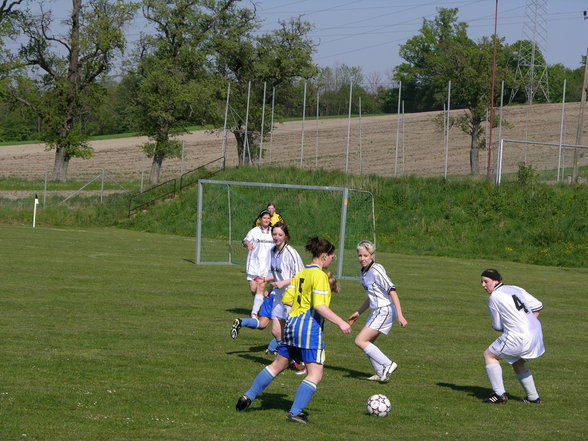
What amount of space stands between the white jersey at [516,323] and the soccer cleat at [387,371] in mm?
1456

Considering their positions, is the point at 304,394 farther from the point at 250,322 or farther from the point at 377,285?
the point at 250,322

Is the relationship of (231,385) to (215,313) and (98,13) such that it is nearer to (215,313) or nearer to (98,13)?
(215,313)

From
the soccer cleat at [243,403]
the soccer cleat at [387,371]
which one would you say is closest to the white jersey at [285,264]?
A: the soccer cleat at [387,371]

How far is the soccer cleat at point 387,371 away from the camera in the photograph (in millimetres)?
11227

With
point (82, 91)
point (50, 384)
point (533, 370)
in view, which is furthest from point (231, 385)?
point (82, 91)

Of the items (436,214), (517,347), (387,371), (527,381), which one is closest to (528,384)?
(527,381)

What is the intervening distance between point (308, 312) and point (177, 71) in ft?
189

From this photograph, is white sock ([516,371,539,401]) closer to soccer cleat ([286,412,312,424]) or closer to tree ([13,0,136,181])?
soccer cleat ([286,412,312,424])

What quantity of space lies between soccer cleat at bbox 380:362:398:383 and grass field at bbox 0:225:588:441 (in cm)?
20

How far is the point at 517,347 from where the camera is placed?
1017 cm

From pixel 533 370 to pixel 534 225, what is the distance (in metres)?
28.2

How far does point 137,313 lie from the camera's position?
16234 millimetres

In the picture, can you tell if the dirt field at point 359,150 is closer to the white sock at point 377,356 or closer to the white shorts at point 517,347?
the white sock at point 377,356

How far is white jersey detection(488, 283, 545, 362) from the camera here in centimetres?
1020
